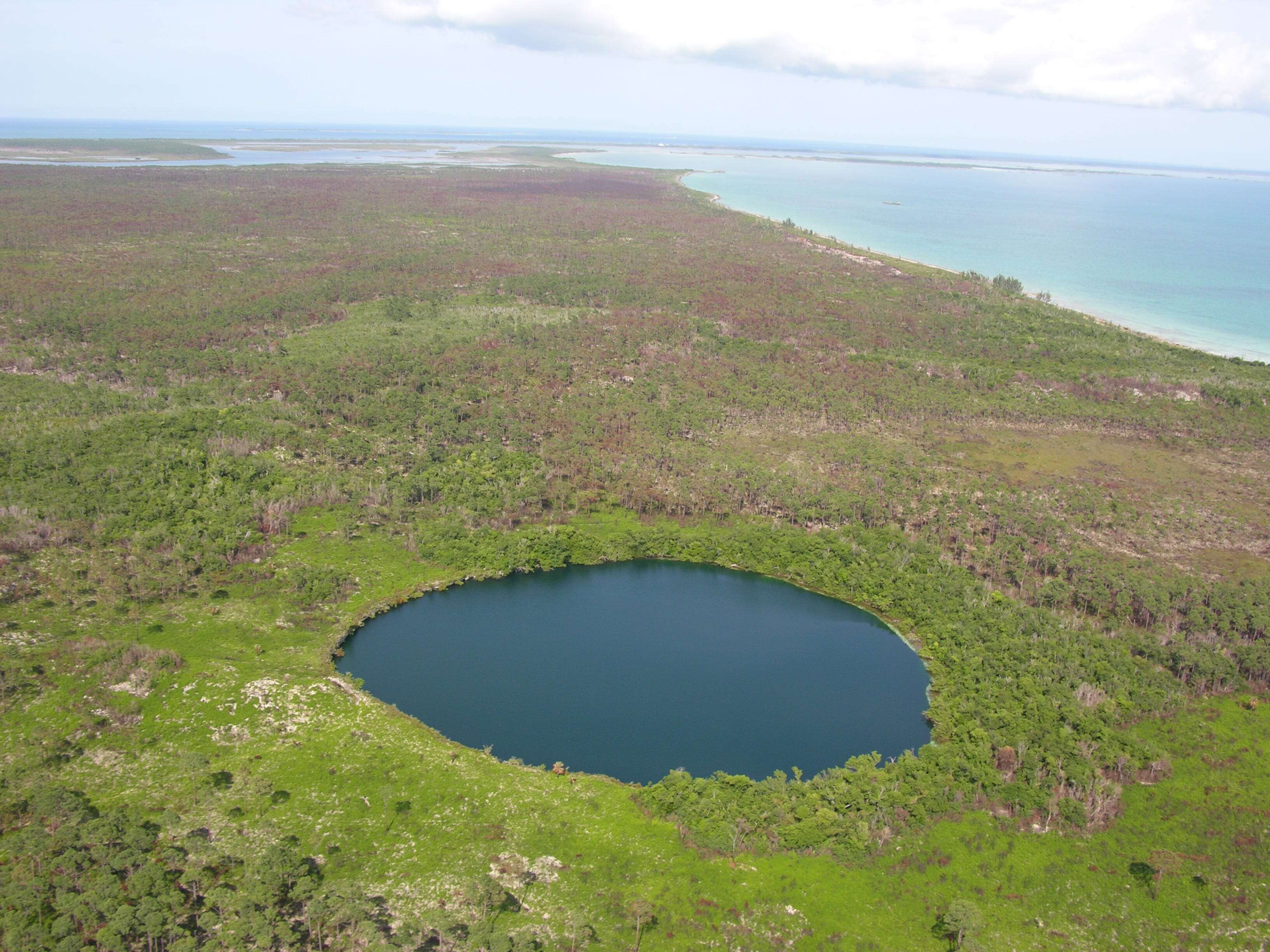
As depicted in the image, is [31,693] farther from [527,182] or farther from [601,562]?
[527,182]

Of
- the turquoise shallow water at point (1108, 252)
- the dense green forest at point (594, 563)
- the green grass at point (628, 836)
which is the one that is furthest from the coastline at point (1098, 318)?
the green grass at point (628, 836)

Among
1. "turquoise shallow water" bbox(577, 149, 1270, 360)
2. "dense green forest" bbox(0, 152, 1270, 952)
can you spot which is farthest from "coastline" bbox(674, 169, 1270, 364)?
"dense green forest" bbox(0, 152, 1270, 952)

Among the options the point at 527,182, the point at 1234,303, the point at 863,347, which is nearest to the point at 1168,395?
the point at 863,347

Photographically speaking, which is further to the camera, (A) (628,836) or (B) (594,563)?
(B) (594,563)

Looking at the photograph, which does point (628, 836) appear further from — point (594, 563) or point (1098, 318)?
point (1098, 318)

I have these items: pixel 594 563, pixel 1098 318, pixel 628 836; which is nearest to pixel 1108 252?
pixel 1098 318

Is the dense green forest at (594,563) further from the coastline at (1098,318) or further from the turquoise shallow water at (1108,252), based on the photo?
the turquoise shallow water at (1108,252)

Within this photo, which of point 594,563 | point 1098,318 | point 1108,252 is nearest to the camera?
point 594,563

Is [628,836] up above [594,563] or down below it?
below
